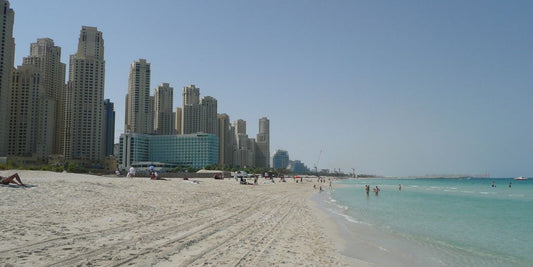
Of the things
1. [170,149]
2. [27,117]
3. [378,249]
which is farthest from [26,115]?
[378,249]

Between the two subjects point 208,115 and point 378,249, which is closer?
point 378,249

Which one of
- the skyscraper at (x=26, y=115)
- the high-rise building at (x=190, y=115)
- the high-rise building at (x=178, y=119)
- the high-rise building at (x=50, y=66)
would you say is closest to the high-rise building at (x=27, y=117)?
the skyscraper at (x=26, y=115)

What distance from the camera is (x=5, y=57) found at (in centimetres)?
9331

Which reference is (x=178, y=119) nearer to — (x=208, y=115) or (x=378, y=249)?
(x=208, y=115)

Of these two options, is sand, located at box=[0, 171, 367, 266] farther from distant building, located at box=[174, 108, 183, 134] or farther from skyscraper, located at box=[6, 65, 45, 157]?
distant building, located at box=[174, 108, 183, 134]

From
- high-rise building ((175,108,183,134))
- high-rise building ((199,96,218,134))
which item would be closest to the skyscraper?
high-rise building ((175,108,183,134))

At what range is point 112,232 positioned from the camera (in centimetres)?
1046

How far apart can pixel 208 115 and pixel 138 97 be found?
39.3 m

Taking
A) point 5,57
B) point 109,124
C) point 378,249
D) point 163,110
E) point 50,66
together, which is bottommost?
point 378,249

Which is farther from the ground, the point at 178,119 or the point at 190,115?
the point at 190,115

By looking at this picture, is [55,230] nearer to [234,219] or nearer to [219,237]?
[219,237]

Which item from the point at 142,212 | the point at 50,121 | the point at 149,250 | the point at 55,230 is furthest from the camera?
the point at 50,121

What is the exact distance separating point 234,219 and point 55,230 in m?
7.93

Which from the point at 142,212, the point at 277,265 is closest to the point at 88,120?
the point at 142,212
